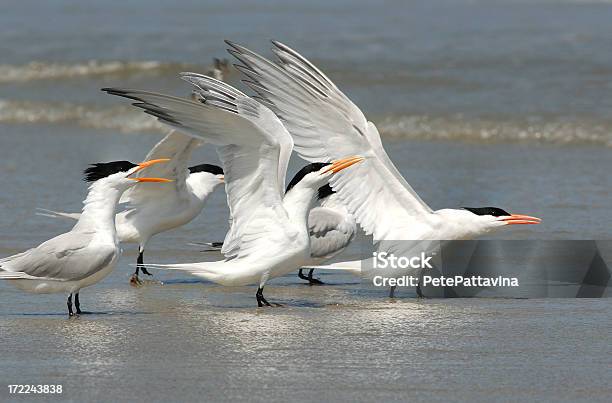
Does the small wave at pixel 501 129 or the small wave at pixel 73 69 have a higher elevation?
the small wave at pixel 73 69

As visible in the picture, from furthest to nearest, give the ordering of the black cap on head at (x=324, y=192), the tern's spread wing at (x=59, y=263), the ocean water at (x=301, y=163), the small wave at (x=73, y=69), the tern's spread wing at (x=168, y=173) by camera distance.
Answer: the small wave at (x=73, y=69), the black cap on head at (x=324, y=192), the tern's spread wing at (x=168, y=173), the tern's spread wing at (x=59, y=263), the ocean water at (x=301, y=163)

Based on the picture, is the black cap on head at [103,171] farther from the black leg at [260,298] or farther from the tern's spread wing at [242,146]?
the black leg at [260,298]

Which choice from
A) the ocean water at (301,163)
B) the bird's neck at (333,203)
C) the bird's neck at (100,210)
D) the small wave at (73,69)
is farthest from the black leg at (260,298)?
the small wave at (73,69)

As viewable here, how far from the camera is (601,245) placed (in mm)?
7266

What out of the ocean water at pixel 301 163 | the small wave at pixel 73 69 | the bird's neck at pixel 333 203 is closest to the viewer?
the ocean water at pixel 301 163

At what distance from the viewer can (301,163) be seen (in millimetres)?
10281

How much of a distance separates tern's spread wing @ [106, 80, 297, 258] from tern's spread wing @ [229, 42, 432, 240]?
732 mm

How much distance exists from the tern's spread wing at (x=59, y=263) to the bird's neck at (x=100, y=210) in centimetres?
19

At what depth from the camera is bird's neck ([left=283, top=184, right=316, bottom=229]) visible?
5.96 m

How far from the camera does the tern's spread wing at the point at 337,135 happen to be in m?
6.47

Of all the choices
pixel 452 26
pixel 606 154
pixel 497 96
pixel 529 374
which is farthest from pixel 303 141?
pixel 452 26

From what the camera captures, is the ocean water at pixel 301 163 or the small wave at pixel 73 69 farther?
the small wave at pixel 73 69

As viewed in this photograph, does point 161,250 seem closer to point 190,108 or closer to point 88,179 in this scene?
point 88,179

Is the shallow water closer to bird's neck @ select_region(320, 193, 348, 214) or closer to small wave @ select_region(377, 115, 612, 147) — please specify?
bird's neck @ select_region(320, 193, 348, 214)
